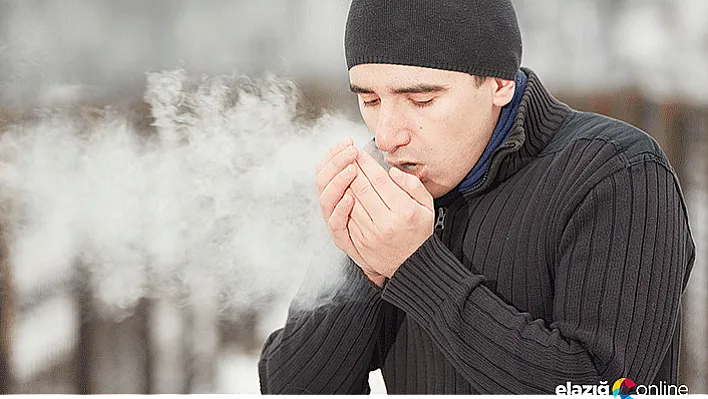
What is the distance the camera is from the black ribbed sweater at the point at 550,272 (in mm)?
855

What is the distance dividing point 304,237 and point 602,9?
98 centimetres

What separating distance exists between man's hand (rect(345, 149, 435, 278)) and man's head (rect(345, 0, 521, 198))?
0.07m

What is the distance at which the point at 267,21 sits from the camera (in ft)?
5.60

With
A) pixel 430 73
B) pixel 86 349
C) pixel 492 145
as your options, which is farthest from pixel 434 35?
pixel 86 349

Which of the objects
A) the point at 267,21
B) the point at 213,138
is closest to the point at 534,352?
the point at 213,138

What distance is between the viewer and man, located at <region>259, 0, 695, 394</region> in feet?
2.82

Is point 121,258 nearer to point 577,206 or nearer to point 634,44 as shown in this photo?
point 577,206

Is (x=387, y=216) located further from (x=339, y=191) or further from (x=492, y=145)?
(x=492, y=145)

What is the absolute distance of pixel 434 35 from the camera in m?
0.94

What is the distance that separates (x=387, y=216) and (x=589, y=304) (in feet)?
0.82
